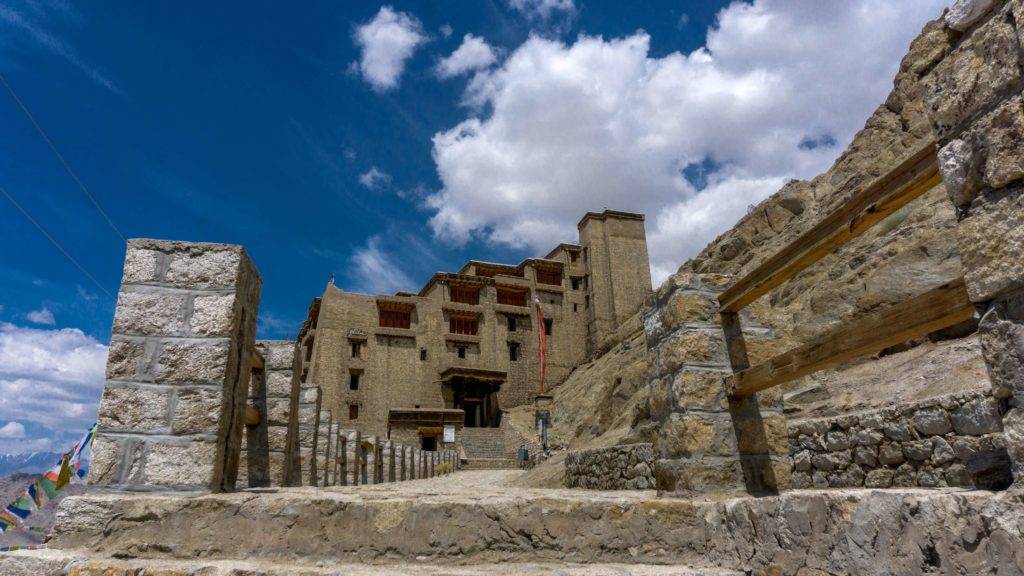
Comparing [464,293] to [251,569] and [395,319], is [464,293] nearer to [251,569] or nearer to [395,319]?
[395,319]

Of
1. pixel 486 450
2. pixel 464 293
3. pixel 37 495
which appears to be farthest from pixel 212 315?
pixel 464 293

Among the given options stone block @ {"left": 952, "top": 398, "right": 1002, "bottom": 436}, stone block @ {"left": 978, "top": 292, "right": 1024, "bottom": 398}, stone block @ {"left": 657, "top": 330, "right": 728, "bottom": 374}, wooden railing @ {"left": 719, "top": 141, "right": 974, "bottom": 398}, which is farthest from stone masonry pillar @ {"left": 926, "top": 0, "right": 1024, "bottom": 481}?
stone block @ {"left": 952, "top": 398, "right": 1002, "bottom": 436}

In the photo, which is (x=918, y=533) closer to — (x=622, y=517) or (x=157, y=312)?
(x=622, y=517)

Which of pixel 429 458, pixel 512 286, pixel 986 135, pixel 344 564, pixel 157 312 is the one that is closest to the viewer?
pixel 986 135

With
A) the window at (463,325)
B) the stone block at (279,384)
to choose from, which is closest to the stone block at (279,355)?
the stone block at (279,384)

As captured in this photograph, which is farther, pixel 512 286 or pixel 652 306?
pixel 512 286

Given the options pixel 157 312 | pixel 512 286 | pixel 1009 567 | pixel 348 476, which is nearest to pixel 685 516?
pixel 1009 567

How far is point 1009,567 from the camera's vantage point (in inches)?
Result: 68.4

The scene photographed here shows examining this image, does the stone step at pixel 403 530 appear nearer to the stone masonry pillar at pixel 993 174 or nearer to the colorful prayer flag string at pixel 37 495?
the stone masonry pillar at pixel 993 174

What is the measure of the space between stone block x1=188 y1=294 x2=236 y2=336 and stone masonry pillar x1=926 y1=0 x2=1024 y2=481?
12.0 feet

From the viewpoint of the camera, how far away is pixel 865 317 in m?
2.53

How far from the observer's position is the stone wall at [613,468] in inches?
415

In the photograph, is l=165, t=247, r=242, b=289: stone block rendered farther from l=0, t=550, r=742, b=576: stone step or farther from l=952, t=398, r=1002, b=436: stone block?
l=952, t=398, r=1002, b=436: stone block

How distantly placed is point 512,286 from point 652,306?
3814 cm
